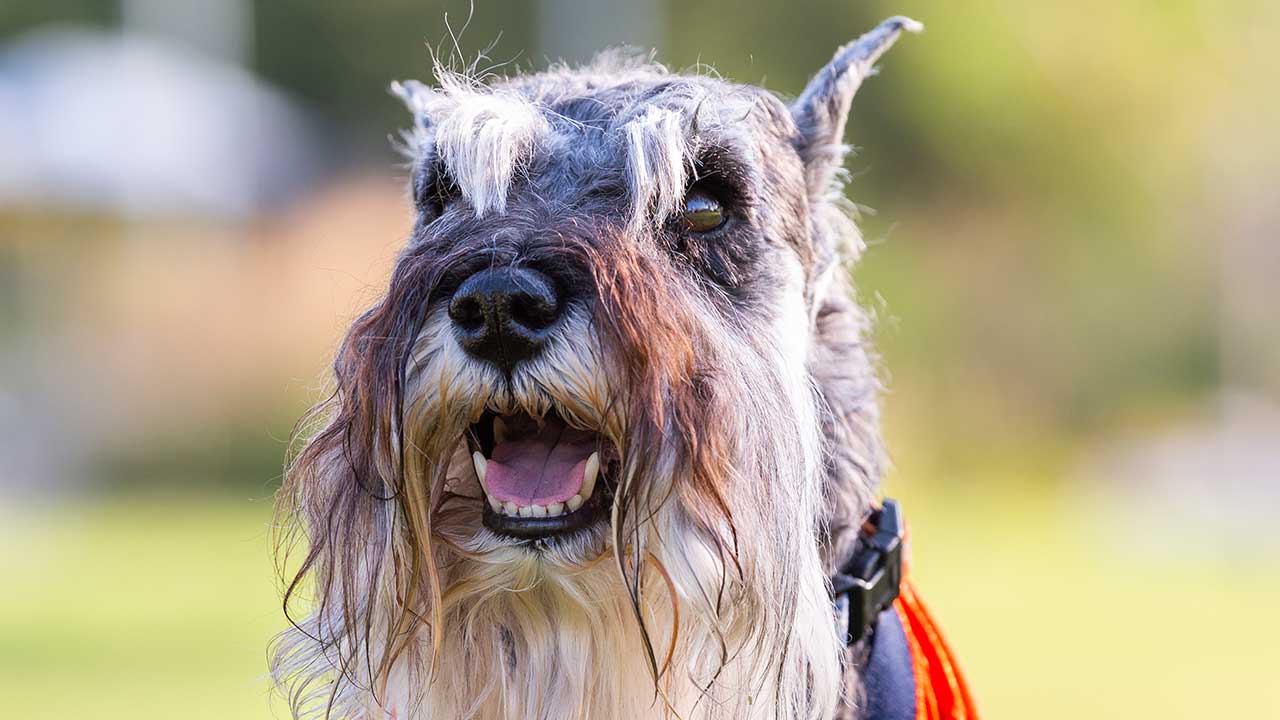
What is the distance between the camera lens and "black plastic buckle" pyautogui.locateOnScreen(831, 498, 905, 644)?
13.1ft

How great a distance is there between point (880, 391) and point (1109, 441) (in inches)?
733

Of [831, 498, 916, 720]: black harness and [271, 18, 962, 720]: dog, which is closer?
[271, 18, 962, 720]: dog

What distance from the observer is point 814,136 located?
449 centimetres

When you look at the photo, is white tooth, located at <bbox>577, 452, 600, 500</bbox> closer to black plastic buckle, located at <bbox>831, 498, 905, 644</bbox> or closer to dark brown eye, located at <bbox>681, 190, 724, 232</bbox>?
dark brown eye, located at <bbox>681, 190, 724, 232</bbox>

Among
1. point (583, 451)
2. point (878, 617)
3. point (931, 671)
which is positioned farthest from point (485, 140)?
point (931, 671)

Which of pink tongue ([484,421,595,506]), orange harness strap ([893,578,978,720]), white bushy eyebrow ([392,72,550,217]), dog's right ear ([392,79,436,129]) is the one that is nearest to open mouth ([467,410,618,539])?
pink tongue ([484,421,595,506])

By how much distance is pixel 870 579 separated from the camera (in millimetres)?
4016

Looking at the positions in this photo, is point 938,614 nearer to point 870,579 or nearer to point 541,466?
point 870,579

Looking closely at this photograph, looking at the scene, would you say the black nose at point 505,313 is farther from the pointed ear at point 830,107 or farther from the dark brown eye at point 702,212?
the pointed ear at point 830,107

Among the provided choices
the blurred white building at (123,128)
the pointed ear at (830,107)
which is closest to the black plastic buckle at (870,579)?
the pointed ear at (830,107)

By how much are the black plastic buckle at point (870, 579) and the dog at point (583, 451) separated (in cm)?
5

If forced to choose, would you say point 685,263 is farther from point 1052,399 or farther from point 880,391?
point 1052,399

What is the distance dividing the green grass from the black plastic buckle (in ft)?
10.6

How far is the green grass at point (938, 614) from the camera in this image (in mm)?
9078
